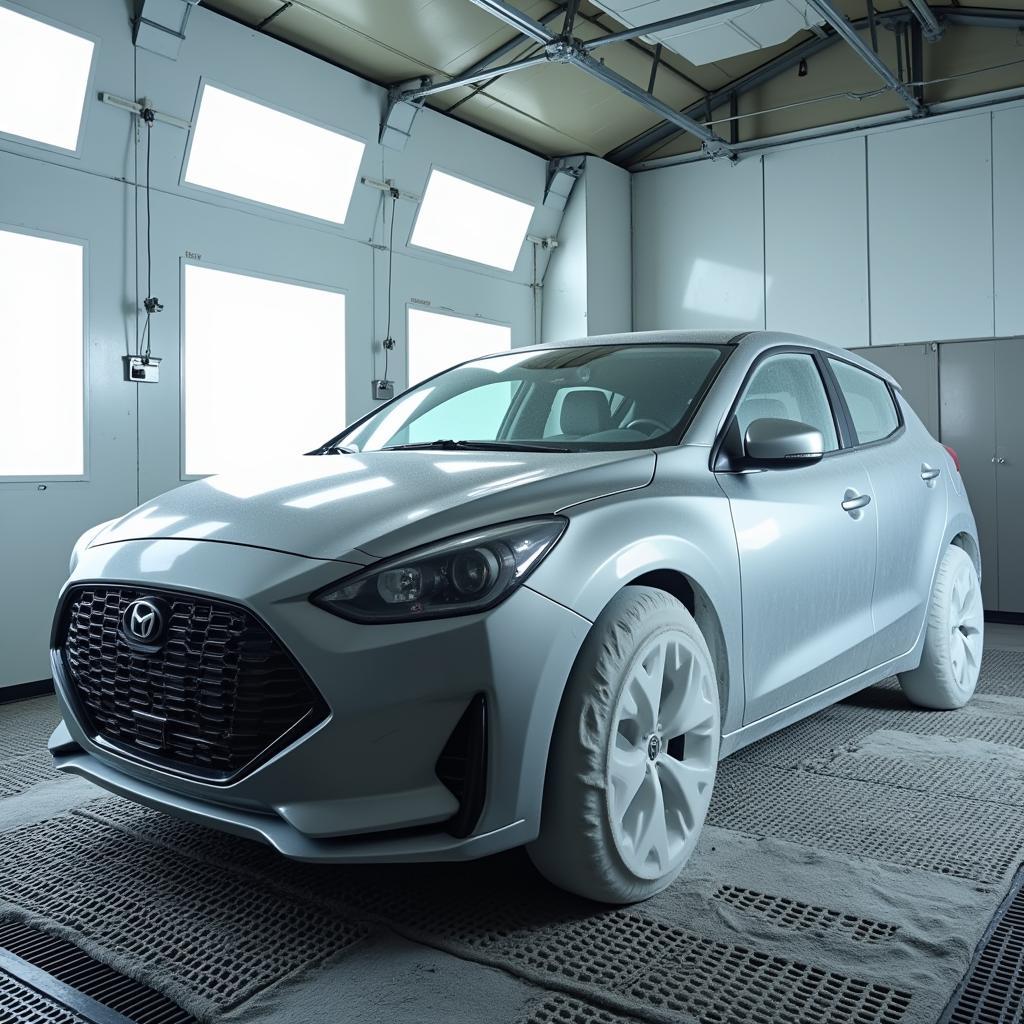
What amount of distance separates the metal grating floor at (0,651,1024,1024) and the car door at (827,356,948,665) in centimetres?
54

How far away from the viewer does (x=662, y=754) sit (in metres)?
2.15

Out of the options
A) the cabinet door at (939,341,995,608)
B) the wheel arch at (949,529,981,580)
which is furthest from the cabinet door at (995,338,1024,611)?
the wheel arch at (949,529,981,580)

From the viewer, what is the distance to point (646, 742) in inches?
82.4

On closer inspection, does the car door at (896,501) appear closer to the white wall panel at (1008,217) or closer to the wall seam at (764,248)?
the white wall panel at (1008,217)

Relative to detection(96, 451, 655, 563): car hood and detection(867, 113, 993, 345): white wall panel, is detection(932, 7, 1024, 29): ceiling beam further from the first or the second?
detection(96, 451, 655, 563): car hood

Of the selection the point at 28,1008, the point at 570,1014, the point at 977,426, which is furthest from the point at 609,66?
the point at 28,1008

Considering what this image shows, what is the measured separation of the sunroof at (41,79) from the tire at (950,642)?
14.6ft

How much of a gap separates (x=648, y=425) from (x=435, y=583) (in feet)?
3.14

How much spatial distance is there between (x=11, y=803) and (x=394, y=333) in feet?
14.9

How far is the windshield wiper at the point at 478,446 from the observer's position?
251 cm

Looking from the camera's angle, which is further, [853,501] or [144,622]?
[853,501]

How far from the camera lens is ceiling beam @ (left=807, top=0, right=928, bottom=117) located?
224 inches

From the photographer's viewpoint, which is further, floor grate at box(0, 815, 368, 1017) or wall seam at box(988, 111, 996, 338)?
wall seam at box(988, 111, 996, 338)

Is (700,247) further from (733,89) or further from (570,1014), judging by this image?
(570,1014)
